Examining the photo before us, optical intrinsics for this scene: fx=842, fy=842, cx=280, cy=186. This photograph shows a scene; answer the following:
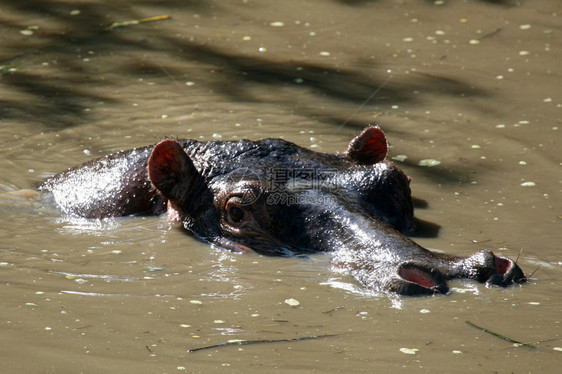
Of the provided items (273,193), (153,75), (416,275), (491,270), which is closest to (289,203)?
(273,193)

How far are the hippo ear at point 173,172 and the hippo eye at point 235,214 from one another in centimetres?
44

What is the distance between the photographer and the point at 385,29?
12.6 metres

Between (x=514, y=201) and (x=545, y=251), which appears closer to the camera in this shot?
(x=545, y=251)

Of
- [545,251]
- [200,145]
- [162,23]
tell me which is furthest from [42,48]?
[545,251]

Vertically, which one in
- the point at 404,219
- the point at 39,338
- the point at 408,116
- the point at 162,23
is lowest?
the point at 39,338

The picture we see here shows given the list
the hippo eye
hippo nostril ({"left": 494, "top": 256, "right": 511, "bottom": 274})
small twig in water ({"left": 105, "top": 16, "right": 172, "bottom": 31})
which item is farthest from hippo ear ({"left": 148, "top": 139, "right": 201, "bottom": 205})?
small twig in water ({"left": 105, "top": 16, "right": 172, "bottom": 31})

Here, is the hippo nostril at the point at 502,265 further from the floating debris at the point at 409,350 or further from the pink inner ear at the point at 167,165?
the pink inner ear at the point at 167,165

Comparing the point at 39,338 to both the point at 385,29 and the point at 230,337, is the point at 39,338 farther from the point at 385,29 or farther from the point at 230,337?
the point at 385,29

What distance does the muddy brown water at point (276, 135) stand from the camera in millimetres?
4256

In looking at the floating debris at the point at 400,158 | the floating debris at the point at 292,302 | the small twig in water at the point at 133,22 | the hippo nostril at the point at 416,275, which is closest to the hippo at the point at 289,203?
the hippo nostril at the point at 416,275

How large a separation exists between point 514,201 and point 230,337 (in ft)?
12.6

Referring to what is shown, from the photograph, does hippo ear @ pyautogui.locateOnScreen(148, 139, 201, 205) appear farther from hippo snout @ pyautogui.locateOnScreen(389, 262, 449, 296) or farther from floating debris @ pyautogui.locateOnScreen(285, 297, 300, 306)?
hippo snout @ pyautogui.locateOnScreen(389, 262, 449, 296)

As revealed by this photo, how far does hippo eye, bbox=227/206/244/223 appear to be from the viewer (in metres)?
5.96

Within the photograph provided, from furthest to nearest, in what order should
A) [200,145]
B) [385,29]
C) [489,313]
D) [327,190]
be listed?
[385,29] < [200,145] < [327,190] < [489,313]
